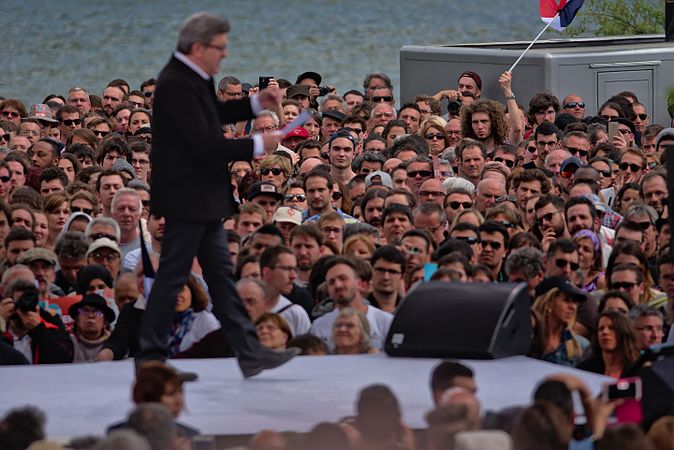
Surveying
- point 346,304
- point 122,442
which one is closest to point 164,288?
point 122,442

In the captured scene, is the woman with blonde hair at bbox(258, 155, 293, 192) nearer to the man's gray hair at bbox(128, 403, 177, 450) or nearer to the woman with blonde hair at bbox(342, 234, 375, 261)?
the woman with blonde hair at bbox(342, 234, 375, 261)

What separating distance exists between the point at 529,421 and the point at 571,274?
3961mm

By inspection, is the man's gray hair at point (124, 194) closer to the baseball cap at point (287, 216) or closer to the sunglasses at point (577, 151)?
the baseball cap at point (287, 216)

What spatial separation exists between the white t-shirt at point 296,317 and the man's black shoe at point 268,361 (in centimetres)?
A: 161

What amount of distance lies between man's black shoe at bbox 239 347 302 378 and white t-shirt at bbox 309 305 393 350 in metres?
1.23

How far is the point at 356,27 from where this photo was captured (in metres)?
72.4

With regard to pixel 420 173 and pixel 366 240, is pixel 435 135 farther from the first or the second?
pixel 366 240

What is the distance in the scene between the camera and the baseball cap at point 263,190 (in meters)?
14.2

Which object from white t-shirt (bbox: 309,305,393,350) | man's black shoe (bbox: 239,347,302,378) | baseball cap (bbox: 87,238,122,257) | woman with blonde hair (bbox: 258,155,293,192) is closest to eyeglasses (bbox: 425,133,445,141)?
woman with blonde hair (bbox: 258,155,293,192)

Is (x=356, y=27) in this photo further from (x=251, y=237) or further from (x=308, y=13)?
(x=251, y=237)

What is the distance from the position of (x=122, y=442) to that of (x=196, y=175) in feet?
6.37

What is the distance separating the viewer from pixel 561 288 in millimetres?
10758

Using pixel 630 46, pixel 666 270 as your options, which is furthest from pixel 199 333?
pixel 630 46

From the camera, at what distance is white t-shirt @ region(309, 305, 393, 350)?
10.6 m
